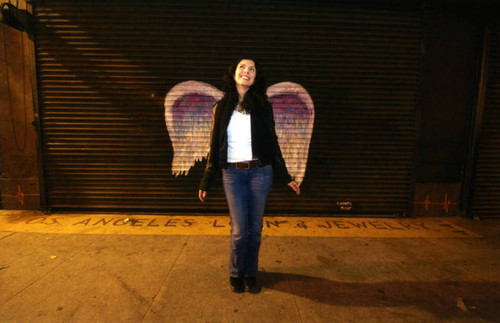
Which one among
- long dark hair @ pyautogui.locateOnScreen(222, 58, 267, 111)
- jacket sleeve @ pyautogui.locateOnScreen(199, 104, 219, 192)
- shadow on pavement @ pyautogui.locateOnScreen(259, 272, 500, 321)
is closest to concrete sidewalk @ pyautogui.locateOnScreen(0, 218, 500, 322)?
shadow on pavement @ pyautogui.locateOnScreen(259, 272, 500, 321)

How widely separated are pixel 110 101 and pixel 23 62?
1.50 m

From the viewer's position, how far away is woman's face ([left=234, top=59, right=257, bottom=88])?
2395mm

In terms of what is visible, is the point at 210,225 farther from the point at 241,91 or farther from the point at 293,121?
the point at 241,91

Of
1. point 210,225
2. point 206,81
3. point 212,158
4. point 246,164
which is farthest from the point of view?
point 206,81

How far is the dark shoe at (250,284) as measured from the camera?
243cm

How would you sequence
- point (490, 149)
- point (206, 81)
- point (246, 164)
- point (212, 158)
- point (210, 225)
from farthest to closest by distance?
point (490, 149), point (206, 81), point (210, 225), point (212, 158), point (246, 164)

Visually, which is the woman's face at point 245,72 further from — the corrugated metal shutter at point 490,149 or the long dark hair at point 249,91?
the corrugated metal shutter at point 490,149

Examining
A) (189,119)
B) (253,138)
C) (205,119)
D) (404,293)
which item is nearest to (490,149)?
(404,293)

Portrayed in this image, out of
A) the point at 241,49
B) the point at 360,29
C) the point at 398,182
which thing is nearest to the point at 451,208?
the point at 398,182

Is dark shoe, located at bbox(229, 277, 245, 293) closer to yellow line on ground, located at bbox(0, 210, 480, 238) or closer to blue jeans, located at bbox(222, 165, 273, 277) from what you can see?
blue jeans, located at bbox(222, 165, 273, 277)

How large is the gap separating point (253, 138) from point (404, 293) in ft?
6.45

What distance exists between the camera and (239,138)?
2410 mm

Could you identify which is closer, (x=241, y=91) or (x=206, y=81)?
(x=241, y=91)

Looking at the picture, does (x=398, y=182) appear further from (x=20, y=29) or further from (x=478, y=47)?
(x=20, y=29)
